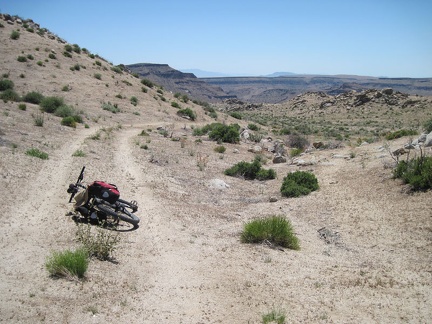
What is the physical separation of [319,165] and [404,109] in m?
52.7

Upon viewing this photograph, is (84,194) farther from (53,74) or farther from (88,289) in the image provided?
(53,74)

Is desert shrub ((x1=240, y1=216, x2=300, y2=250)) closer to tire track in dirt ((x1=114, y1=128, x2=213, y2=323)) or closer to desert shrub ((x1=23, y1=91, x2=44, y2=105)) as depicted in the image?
tire track in dirt ((x1=114, y1=128, x2=213, y2=323))

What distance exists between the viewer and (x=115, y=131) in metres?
24.2

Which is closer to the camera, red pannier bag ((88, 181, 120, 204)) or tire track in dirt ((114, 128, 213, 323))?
tire track in dirt ((114, 128, 213, 323))

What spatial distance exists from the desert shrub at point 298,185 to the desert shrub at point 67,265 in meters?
8.99

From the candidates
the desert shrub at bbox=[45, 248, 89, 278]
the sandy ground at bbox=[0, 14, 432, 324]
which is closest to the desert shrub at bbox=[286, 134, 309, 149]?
the sandy ground at bbox=[0, 14, 432, 324]

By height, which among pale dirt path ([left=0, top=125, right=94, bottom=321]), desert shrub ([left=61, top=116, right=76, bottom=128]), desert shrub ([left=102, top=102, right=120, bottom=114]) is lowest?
pale dirt path ([left=0, top=125, right=94, bottom=321])

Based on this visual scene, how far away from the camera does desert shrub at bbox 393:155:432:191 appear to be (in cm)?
1098

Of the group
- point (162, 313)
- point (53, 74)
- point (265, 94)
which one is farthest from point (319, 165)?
point (265, 94)

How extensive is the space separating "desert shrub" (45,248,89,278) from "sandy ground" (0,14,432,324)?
137 mm

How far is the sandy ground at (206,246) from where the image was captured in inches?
220

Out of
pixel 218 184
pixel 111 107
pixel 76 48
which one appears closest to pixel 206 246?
pixel 218 184

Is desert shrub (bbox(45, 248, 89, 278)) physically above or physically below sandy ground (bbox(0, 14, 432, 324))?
above

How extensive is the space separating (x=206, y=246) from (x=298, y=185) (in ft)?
22.0
